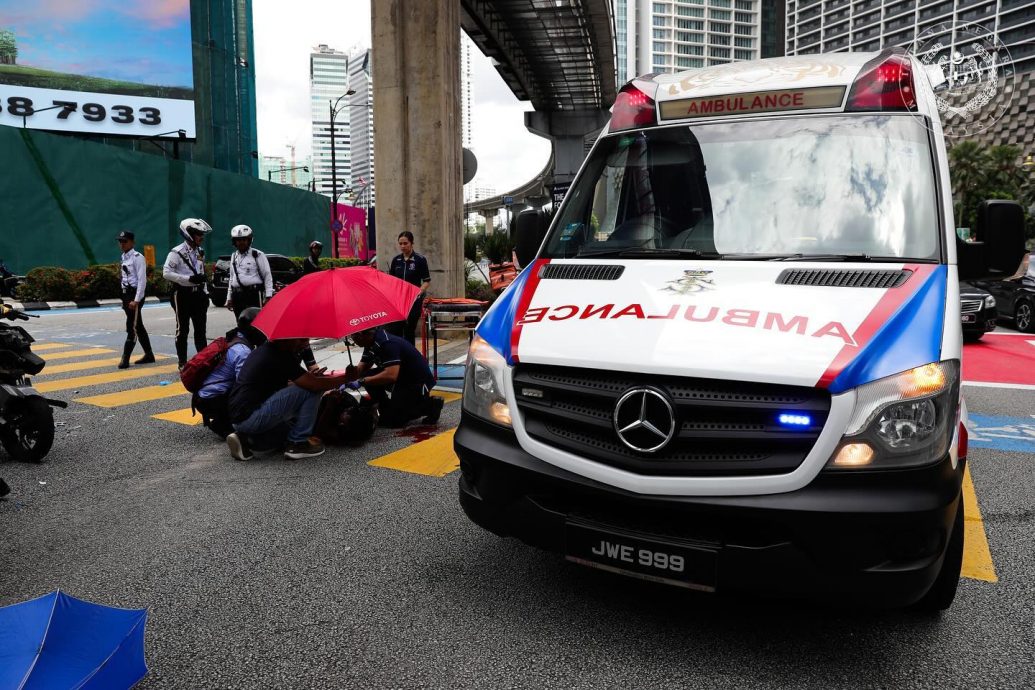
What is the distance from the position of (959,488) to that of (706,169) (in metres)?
2.02

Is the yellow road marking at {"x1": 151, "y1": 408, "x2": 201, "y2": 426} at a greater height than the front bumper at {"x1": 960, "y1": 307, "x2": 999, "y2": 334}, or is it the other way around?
the front bumper at {"x1": 960, "y1": 307, "x2": 999, "y2": 334}

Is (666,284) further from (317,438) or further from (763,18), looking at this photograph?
(763,18)

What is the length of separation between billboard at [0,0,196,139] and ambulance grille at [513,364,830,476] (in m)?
47.2

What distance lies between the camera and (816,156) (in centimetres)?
388

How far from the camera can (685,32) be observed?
7165 inches

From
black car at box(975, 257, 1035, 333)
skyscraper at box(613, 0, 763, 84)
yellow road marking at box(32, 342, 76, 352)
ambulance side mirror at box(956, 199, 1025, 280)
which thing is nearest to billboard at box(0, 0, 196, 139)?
yellow road marking at box(32, 342, 76, 352)

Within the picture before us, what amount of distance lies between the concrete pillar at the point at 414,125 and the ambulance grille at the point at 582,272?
10.1 m

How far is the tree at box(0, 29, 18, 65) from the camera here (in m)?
43.1

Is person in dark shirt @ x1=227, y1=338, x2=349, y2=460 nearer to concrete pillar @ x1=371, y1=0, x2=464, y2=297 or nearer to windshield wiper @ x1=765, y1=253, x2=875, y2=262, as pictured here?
windshield wiper @ x1=765, y1=253, x2=875, y2=262

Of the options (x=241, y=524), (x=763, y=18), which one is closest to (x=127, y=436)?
(x=241, y=524)

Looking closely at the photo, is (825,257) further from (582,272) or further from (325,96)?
(325,96)

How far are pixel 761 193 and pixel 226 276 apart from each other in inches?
768

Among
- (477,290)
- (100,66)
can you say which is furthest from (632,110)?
(100,66)

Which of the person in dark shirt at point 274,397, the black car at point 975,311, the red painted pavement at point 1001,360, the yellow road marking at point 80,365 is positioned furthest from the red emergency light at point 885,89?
the black car at point 975,311
